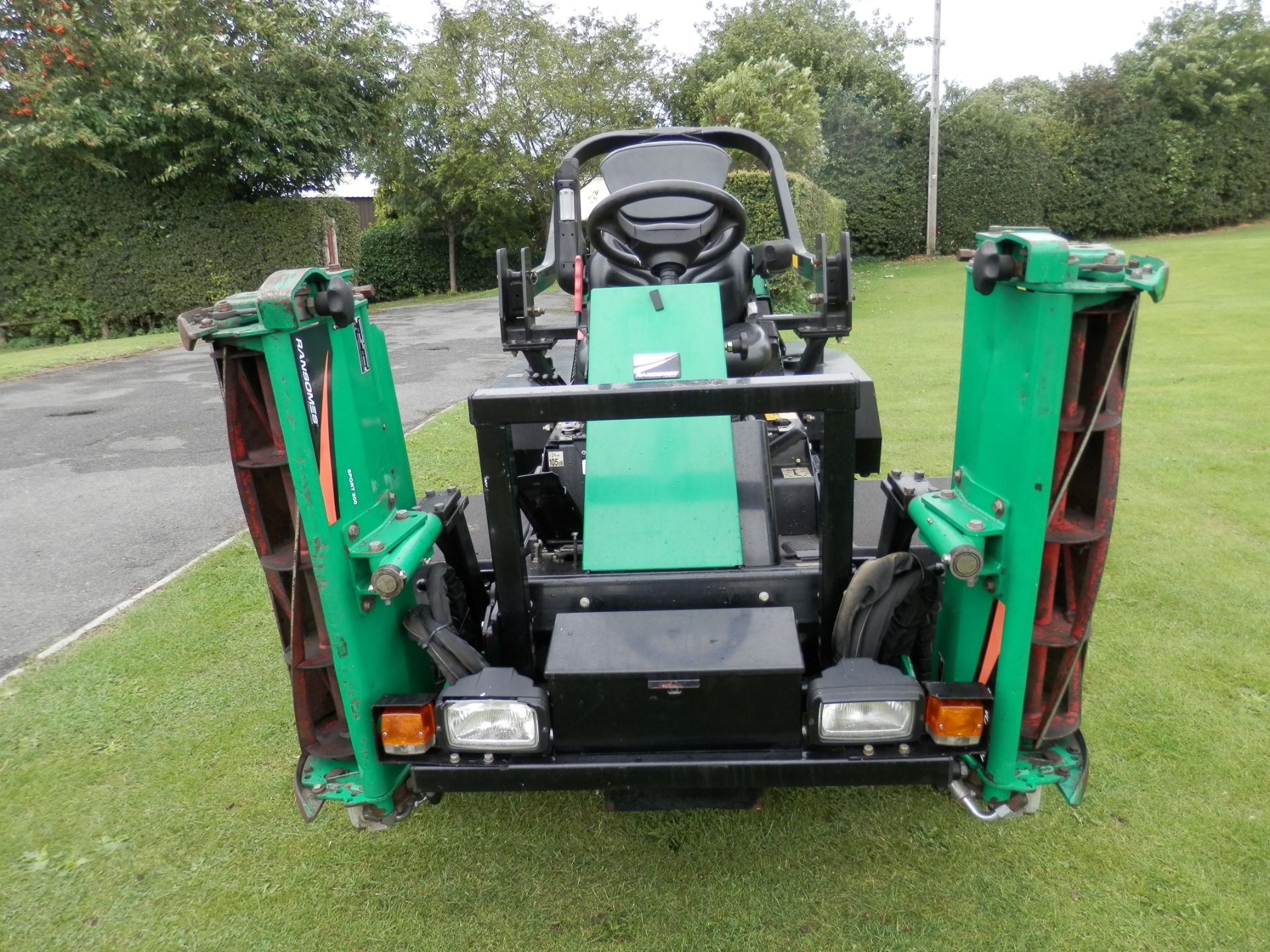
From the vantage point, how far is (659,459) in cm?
260

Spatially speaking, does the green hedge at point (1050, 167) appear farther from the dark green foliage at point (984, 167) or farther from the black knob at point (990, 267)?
the black knob at point (990, 267)

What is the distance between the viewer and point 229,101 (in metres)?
14.3

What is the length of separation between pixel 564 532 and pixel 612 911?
1.14 metres

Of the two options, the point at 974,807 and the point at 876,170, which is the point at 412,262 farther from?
the point at 974,807

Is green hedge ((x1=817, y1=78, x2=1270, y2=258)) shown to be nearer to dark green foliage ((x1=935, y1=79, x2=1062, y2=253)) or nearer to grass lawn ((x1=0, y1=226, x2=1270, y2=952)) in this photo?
dark green foliage ((x1=935, y1=79, x2=1062, y2=253))

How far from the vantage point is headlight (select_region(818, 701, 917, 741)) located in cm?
196

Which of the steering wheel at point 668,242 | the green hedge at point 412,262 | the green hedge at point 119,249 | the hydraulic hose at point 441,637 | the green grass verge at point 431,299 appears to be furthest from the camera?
the green hedge at point 412,262

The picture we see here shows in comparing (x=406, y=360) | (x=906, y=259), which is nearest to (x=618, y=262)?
(x=406, y=360)

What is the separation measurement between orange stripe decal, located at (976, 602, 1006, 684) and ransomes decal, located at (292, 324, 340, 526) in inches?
63.2

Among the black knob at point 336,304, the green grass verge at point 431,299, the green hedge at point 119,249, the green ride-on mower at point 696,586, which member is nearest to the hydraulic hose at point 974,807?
the green ride-on mower at point 696,586

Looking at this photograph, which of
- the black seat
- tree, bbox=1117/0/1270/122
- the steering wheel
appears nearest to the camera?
the steering wheel

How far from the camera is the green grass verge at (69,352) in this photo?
11484 mm

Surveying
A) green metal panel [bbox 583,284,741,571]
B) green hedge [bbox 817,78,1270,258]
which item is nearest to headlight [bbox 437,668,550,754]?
green metal panel [bbox 583,284,741,571]

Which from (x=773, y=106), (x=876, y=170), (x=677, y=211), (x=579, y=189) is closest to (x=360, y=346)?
(x=677, y=211)
